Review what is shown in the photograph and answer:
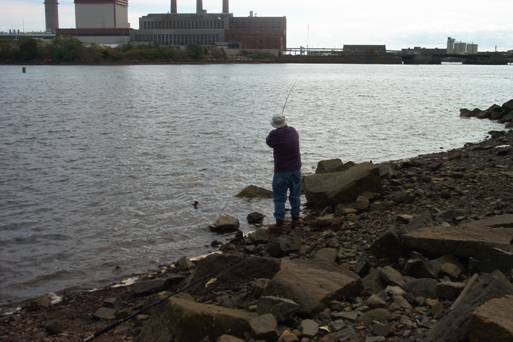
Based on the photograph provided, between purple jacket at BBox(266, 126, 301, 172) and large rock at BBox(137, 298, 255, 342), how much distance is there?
18.3ft

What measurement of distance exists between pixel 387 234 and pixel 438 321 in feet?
8.82

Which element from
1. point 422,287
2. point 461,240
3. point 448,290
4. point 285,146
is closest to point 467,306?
point 448,290

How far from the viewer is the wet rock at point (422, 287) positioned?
22.2 feet

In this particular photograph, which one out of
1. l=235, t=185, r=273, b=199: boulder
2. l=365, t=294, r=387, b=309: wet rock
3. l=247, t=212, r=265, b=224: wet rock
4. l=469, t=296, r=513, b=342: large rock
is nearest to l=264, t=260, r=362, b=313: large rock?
l=365, t=294, r=387, b=309: wet rock

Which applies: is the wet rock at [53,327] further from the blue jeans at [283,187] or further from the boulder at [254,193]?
the boulder at [254,193]

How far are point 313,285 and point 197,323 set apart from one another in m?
1.49

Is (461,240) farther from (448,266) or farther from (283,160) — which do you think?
(283,160)

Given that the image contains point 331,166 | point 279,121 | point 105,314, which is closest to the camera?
point 105,314

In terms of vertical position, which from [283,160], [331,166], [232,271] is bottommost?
[331,166]

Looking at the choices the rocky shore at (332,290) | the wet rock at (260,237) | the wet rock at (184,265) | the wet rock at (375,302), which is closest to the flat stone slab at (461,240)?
the rocky shore at (332,290)

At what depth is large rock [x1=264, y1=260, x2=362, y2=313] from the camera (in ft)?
21.7

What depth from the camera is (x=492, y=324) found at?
4.82 m

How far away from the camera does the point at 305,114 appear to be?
4450cm

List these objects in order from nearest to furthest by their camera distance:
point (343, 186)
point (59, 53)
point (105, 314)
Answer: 1. point (105, 314)
2. point (343, 186)
3. point (59, 53)
